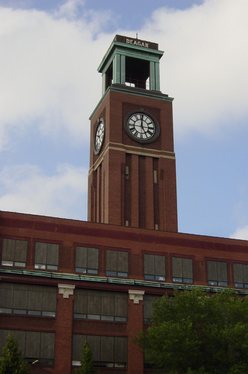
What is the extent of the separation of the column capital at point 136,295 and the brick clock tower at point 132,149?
14.0 m

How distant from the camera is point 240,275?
65.6m

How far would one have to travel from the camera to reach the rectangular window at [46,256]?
194 feet

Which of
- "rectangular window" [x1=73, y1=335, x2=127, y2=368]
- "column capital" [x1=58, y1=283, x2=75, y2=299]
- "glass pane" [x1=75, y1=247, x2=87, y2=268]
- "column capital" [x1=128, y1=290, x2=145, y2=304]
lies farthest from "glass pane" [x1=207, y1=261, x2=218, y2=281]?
"column capital" [x1=58, y1=283, x2=75, y2=299]

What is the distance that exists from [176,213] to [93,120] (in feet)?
60.5

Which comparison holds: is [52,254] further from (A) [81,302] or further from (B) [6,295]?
(B) [6,295]

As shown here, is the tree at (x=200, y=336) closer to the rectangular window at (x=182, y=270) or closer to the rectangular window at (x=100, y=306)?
the rectangular window at (x=100, y=306)

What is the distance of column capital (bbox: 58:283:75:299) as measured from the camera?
2274 inches

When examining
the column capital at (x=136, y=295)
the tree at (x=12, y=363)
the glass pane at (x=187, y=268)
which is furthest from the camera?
the glass pane at (x=187, y=268)

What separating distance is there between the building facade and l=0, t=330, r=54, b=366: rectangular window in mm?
81

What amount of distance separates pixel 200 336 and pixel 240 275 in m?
17.9

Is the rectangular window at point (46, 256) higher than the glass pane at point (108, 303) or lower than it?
higher

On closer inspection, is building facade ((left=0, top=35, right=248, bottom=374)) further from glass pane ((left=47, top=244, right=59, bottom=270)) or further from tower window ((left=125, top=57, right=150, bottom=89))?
tower window ((left=125, top=57, right=150, bottom=89))

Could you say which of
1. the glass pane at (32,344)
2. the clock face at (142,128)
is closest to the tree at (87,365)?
the glass pane at (32,344)

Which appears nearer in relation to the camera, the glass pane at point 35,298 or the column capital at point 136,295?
the glass pane at point 35,298
